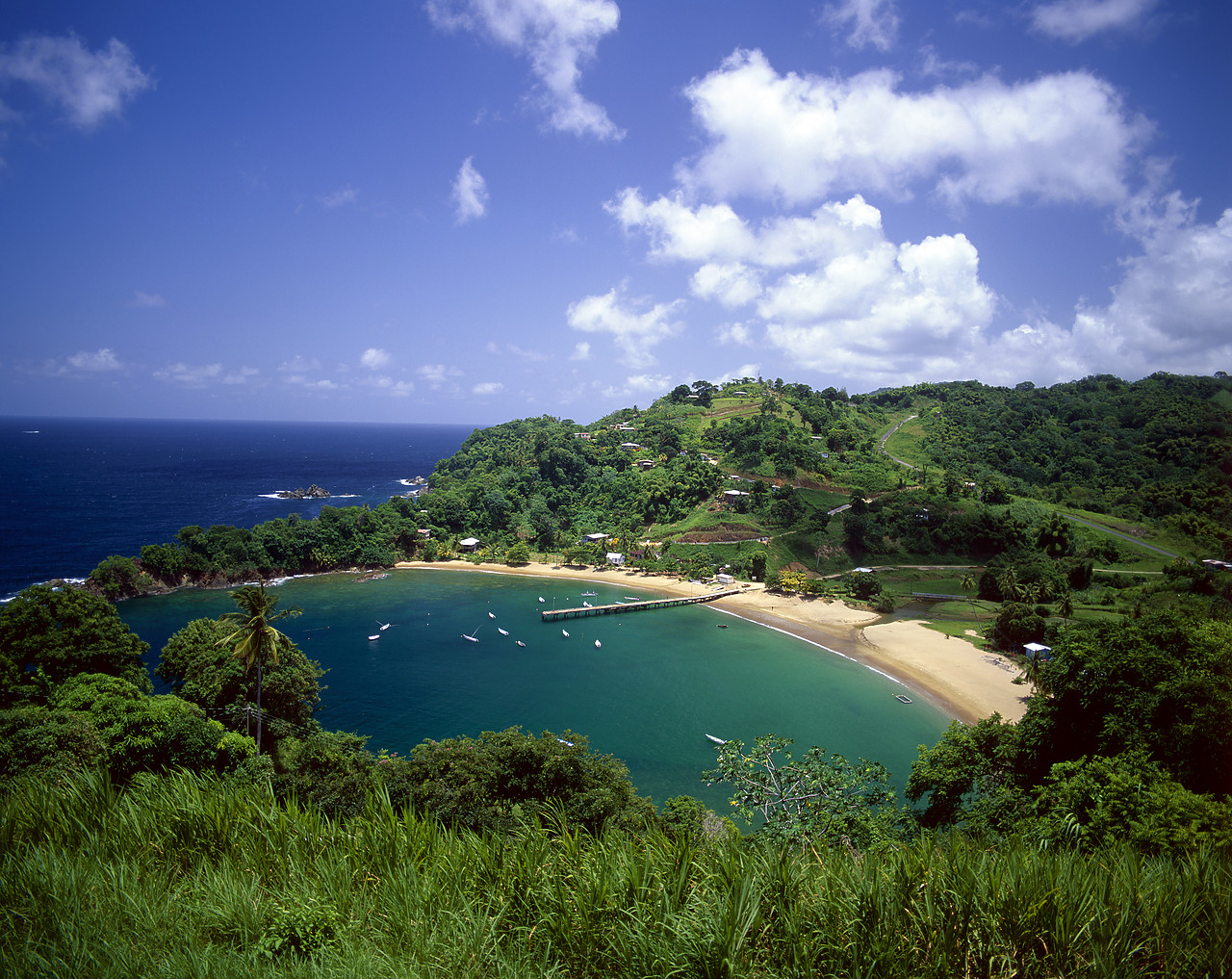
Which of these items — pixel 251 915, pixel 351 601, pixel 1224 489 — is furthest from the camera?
pixel 1224 489

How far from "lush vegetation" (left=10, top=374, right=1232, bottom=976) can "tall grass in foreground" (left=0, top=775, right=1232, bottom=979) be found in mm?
19

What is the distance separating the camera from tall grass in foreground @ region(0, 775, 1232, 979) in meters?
2.75

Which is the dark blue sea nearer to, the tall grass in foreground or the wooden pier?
the wooden pier

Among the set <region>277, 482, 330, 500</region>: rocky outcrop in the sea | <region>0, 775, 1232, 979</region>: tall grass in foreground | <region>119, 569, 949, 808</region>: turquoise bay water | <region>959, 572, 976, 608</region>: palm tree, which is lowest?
<region>119, 569, 949, 808</region>: turquoise bay water

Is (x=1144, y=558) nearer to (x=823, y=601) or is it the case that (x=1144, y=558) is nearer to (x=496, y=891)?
(x=823, y=601)

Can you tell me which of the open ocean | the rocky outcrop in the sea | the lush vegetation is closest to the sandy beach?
the open ocean

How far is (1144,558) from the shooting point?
1593 inches

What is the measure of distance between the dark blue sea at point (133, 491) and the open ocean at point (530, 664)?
379 mm

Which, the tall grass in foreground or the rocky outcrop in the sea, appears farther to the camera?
the rocky outcrop in the sea

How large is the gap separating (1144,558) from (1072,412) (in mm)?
43165

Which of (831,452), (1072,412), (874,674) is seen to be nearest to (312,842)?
(874,674)

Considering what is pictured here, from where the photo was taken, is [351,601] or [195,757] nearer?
[195,757]

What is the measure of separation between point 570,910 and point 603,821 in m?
10.2

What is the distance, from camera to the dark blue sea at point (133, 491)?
43531 millimetres
